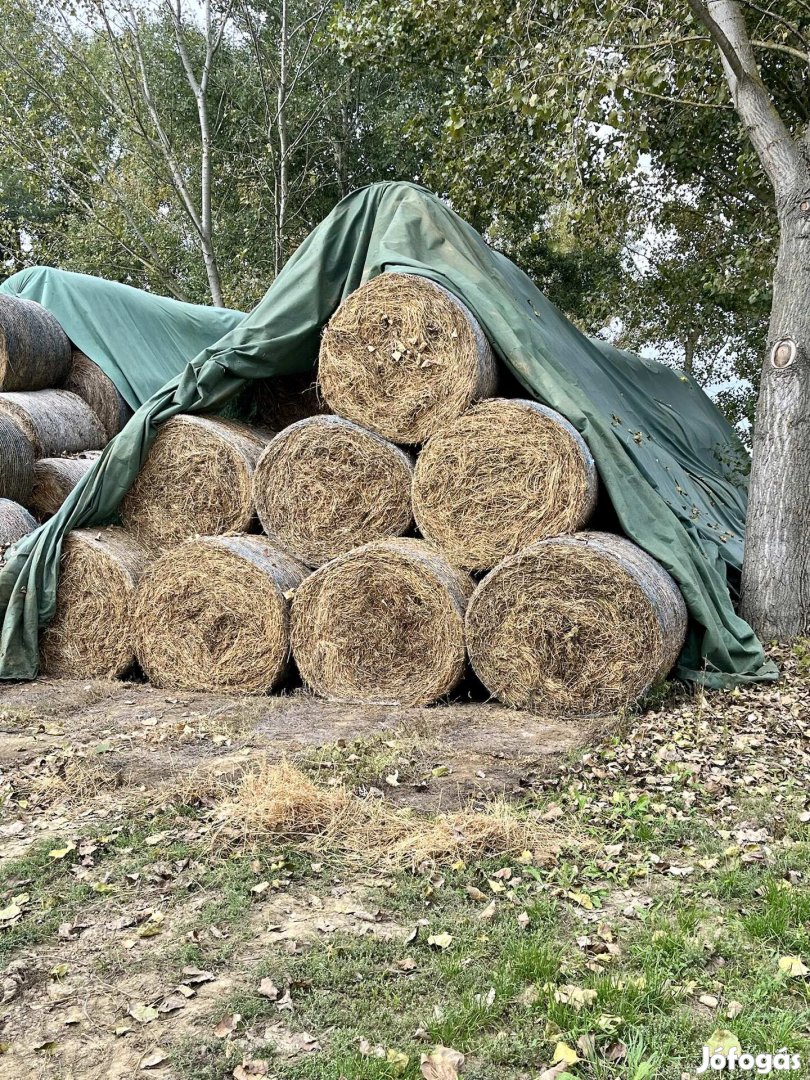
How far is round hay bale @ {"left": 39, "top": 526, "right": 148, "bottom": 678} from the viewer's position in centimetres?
684

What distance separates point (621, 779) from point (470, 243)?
435cm

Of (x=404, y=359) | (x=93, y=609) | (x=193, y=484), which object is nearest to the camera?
(x=404, y=359)

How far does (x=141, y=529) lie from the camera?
721 cm

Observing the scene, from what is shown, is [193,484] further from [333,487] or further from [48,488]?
[48,488]

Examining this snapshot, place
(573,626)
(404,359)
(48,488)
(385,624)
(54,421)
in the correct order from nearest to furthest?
1. (573,626)
2. (385,624)
3. (404,359)
4. (48,488)
5. (54,421)

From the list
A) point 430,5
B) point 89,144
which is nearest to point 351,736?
point 430,5

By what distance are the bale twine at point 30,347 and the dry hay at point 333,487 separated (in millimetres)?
4319

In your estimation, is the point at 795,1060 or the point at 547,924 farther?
the point at 547,924

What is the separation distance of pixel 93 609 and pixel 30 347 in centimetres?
420

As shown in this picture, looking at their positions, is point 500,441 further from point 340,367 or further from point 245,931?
point 245,931

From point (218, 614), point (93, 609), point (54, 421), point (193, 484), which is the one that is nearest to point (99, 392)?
point (54, 421)

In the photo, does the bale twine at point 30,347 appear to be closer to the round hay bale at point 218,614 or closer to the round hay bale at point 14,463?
the round hay bale at point 14,463

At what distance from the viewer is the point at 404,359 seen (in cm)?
648

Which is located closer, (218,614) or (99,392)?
(218,614)
